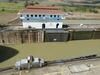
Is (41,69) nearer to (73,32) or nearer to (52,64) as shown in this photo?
(52,64)

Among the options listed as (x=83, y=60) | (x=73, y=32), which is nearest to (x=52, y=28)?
(x=73, y=32)

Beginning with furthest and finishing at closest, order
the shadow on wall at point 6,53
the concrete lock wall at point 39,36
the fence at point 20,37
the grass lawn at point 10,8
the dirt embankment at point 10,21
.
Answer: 1. the grass lawn at point 10,8
2. the dirt embankment at point 10,21
3. the concrete lock wall at point 39,36
4. the fence at point 20,37
5. the shadow on wall at point 6,53

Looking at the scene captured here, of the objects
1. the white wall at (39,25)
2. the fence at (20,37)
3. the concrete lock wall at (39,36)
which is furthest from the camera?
the white wall at (39,25)

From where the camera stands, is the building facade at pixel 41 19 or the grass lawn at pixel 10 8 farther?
the grass lawn at pixel 10 8

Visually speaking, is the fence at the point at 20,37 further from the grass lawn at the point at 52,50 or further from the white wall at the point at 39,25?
the white wall at the point at 39,25

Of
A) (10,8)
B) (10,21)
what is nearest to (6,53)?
(10,21)

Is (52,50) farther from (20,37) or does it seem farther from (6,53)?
(6,53)

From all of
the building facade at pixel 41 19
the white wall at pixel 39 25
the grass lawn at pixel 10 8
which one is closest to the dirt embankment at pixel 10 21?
the white wall at pixel 39 25
